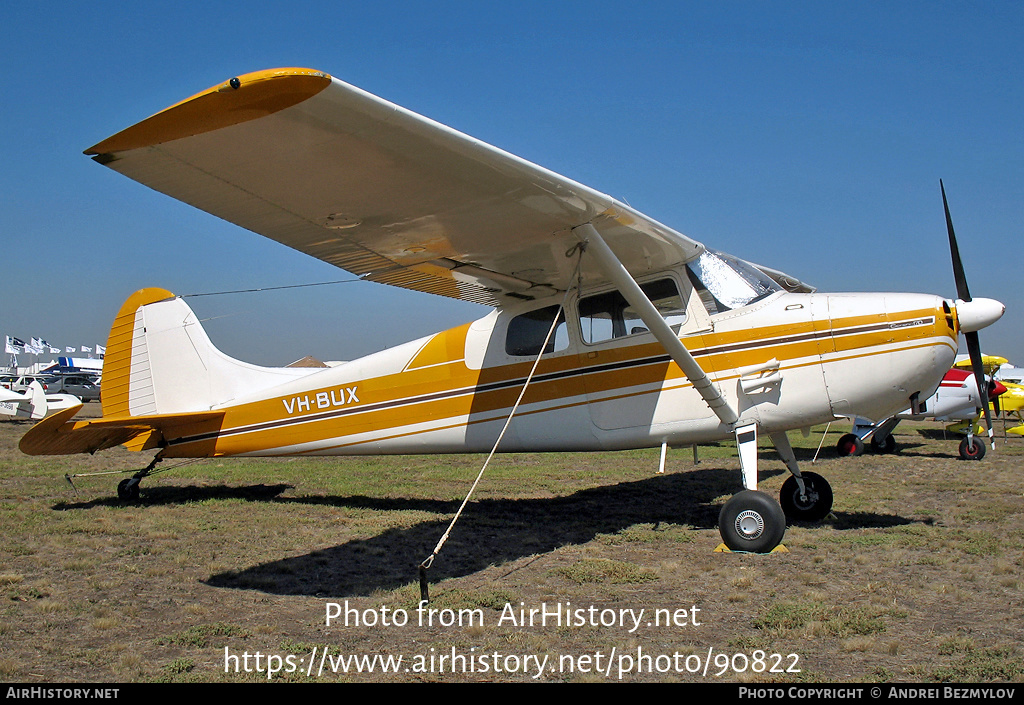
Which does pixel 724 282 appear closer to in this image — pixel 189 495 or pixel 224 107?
pixel 224 107

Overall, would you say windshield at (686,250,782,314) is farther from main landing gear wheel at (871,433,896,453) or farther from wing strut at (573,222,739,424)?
main landing gear wheel at (871,433,896,453)

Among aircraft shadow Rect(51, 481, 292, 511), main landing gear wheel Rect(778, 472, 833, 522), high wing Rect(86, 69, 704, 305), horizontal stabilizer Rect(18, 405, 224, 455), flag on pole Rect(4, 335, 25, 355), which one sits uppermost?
flag on pole Rect(4, 335, 25, 355)

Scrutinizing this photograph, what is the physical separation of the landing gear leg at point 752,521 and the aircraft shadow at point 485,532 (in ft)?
4.20

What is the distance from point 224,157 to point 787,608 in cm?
408

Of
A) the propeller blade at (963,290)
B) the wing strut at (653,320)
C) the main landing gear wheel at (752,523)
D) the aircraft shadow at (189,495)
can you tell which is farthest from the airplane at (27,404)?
the propeller blade at (963,290)

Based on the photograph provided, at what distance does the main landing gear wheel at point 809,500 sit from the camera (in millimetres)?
6836

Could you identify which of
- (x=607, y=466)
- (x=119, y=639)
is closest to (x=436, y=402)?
(x=119, y=639)

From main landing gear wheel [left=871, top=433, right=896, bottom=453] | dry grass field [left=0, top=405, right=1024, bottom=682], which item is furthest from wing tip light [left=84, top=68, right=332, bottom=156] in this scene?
main landing gear wheel [left=871, top=433, right=896, bottom=453]

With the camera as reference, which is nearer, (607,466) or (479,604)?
(479,604)

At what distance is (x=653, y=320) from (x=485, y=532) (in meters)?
2.70

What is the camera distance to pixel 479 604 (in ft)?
14.2

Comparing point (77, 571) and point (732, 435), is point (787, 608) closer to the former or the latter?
point (732, 435)

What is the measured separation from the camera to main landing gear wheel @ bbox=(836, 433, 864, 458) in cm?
1417

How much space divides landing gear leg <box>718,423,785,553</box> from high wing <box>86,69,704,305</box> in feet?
7.10
